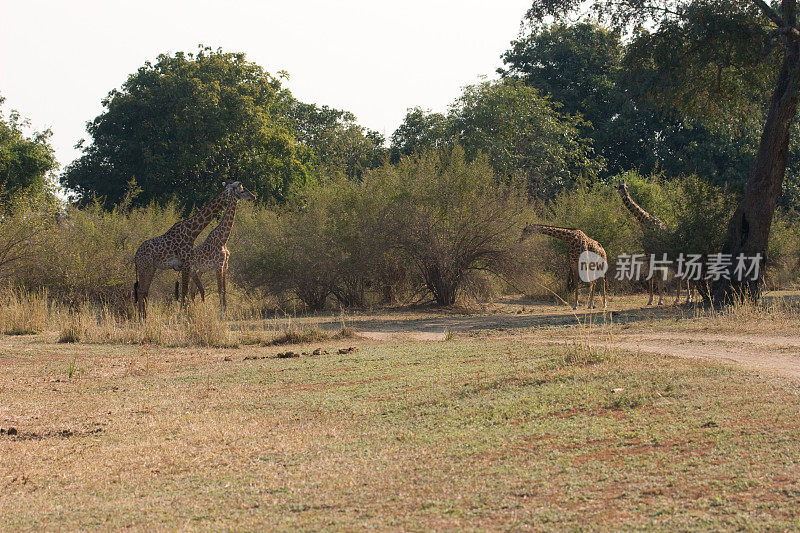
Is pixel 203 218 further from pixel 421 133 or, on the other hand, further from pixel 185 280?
pixel 421 133

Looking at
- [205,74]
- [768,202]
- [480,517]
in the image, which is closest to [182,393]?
[480,517]

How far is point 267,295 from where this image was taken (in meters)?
20.1

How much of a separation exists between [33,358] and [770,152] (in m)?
13.5

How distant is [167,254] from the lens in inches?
687

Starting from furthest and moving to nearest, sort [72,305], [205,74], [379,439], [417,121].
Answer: [417,121], [205,74], [72,305], [379,439]

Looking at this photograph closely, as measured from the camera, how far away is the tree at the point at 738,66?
15773mm

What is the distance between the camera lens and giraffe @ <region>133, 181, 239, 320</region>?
17391 millimetres

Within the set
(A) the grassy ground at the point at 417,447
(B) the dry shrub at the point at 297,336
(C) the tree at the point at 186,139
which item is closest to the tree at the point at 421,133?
(C) the tree at the point at 186,139

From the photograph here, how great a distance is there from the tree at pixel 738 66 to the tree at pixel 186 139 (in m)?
17.1

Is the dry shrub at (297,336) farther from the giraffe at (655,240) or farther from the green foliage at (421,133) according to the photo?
the green foliage at (421,133)

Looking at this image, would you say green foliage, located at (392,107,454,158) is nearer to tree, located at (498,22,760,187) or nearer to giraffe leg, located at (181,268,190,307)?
tree, located at (498,22,760,187)

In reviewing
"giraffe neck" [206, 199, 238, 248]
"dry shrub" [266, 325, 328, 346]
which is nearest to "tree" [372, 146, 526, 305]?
"giraffe neck" [206, 199, 238, 248]

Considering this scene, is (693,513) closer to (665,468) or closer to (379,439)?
(665,468)

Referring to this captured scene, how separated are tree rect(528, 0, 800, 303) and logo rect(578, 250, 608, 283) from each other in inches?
102
